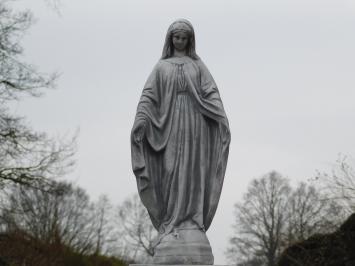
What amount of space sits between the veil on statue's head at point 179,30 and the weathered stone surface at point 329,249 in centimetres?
1264

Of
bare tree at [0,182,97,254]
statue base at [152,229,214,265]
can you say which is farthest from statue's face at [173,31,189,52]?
bare tree at [0,182,97,254]

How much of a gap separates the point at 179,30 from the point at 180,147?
1.57 metres

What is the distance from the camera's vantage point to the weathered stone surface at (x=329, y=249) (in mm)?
20938

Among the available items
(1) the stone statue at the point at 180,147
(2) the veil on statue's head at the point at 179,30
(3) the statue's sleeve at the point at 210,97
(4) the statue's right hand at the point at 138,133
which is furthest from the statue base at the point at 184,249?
(2) the veil on statue's head at the point at 179,30

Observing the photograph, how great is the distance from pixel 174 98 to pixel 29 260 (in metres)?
18.9

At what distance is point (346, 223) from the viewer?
21.1 meters

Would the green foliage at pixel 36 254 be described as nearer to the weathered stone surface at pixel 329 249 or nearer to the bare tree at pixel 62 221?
the bare tree at pixel 62 221

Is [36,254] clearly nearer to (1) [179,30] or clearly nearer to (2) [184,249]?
(1) [179,30]

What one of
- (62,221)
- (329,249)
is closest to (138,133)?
(329,249)

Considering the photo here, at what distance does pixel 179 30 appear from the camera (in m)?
9.53

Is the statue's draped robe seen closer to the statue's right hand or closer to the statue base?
the statue's right hand

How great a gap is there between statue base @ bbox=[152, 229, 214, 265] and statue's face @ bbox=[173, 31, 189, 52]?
250 centimetres

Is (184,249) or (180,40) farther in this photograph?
(180,40)

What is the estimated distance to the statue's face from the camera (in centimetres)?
956
